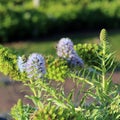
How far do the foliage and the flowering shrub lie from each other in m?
7.99

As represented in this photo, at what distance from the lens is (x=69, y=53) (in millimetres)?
2195

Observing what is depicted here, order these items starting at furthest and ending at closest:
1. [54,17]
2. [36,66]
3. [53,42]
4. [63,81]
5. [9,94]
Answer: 1. [54,17]
2. [53,42]
3. [9,94]
4. [63,81]
5. [36,66]

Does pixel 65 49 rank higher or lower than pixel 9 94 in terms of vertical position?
higher

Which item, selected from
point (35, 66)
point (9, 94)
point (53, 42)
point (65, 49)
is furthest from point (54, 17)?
point (35, 66)

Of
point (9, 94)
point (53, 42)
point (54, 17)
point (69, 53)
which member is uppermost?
point (54, 17)

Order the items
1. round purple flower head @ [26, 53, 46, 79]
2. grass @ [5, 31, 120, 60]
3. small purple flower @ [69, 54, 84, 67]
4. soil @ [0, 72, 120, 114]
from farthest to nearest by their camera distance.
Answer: grass @ [5, 31, 120, 60]
soil @ [0, 72, 120, 114]
small purple flower @ [69, 54, 84, 67]
round purple flower head @ [26, 53, 46, 79]

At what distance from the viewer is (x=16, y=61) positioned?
218 centimetres

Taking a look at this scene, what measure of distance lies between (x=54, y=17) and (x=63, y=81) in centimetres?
874

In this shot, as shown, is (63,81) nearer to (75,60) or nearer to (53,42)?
(75,60)

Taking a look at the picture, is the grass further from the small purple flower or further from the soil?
the small purple flower

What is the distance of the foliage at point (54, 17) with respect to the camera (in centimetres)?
1045

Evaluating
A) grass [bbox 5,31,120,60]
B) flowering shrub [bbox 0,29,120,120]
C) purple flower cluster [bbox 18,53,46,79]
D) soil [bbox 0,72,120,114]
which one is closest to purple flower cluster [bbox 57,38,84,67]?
flowering shrub [bbox 0,29,120,120]

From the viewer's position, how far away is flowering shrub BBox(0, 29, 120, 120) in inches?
81.7

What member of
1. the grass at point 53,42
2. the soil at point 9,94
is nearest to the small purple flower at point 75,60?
the soil at point 9,94
